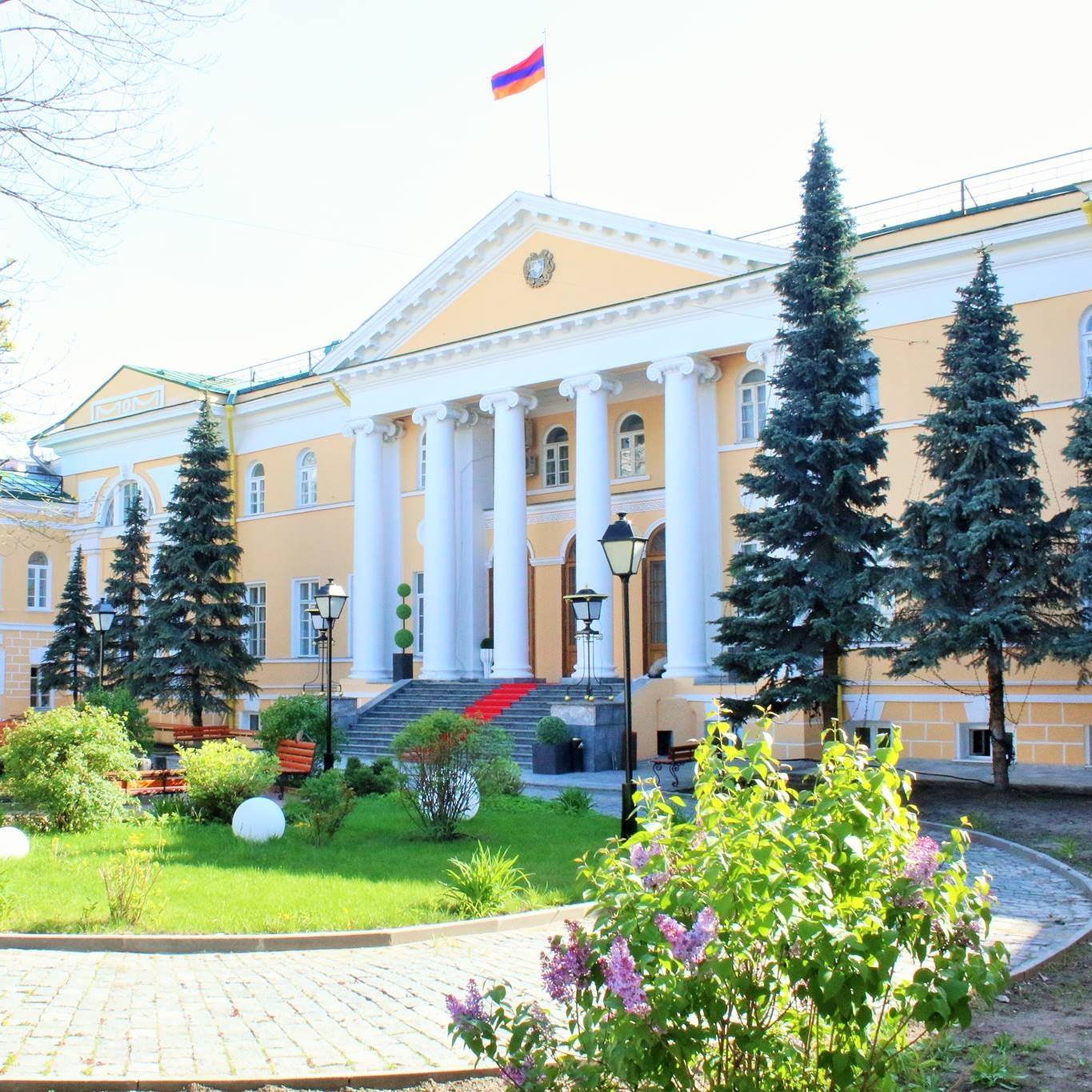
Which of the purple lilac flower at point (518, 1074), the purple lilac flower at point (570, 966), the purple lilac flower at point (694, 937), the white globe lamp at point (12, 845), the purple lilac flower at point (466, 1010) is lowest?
the white globe lamp at point (12, 845)

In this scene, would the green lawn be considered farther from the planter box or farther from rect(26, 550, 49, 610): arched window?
rect(26, 550, 49, 610): arched window

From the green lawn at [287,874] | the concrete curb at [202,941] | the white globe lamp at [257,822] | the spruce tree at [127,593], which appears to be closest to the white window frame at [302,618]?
the spruce tree at [127,593]

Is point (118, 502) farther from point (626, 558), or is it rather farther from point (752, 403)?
point (626, 558)

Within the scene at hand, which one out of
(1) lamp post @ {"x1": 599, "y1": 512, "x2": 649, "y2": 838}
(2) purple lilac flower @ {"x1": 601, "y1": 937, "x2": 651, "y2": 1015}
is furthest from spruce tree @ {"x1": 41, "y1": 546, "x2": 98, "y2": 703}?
(2) purple lilac flower @ {"x1": 601, "y1": 937, "x2": 651, "y2": 1015}

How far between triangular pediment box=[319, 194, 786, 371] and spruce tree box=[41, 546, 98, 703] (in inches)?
480

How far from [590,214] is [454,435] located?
22.4 ft

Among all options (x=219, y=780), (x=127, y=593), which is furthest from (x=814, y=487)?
(x=127, y=593)

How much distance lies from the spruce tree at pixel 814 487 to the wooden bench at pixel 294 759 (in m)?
6.49

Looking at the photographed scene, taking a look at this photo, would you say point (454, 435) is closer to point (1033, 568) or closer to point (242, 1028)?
point (1033, 568)

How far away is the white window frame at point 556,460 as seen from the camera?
28938mm

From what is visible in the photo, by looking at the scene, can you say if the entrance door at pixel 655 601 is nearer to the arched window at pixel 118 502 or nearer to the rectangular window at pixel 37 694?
the arched window at pixel 118 502

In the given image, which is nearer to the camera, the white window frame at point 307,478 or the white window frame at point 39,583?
the white window frame at point 307,478

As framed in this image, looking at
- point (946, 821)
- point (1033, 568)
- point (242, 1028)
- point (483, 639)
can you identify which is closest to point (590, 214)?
point (483, 639)

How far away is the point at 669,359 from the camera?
24.2 meters
